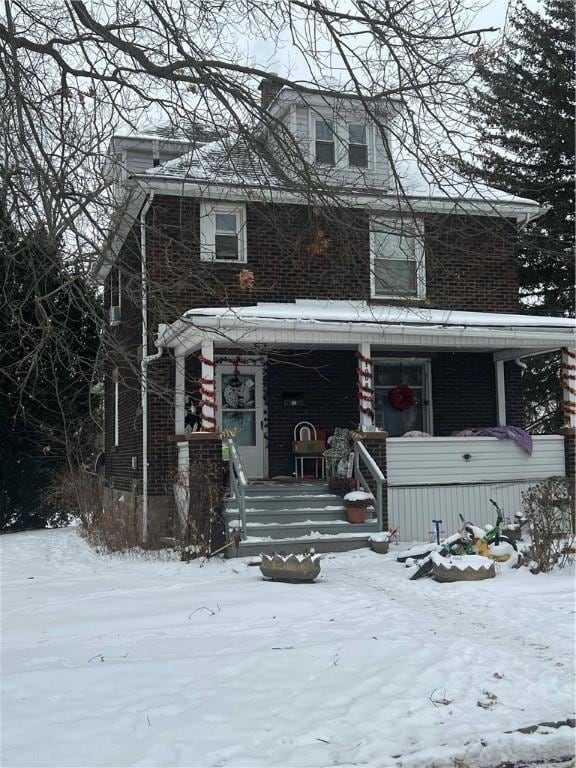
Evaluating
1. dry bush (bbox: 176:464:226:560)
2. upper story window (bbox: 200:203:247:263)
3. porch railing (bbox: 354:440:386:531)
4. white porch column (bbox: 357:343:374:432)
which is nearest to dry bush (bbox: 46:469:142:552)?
dry bush (bbox: 176:464:226:560)

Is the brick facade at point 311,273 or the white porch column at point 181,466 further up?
the brick facade at point 311,273

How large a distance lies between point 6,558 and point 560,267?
50.3 ft

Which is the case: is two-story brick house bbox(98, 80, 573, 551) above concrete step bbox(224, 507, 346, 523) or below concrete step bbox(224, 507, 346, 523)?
above

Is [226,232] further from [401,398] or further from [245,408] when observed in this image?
[401,398]

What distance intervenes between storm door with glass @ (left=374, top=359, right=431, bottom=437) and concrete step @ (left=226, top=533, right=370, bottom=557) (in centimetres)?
418

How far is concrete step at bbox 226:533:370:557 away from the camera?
10477mm

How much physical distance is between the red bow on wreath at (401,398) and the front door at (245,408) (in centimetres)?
253

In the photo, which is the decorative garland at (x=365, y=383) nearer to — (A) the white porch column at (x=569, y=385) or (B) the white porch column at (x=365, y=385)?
(B) the white porch column at (x=365, y=385)

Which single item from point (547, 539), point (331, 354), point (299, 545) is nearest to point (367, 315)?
point (331, 354)

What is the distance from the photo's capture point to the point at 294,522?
11.3 metres

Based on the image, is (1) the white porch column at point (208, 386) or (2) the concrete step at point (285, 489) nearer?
(1) the white porch column at point (208, 386)

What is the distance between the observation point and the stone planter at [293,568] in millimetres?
8648

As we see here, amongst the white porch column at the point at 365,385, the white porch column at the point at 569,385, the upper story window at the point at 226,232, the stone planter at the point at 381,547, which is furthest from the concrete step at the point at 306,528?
the upper story window at the point at 226,232

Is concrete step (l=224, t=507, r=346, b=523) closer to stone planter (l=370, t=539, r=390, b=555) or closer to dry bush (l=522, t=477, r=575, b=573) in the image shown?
stone planter (l=370, t=539, r=390, b=555)
